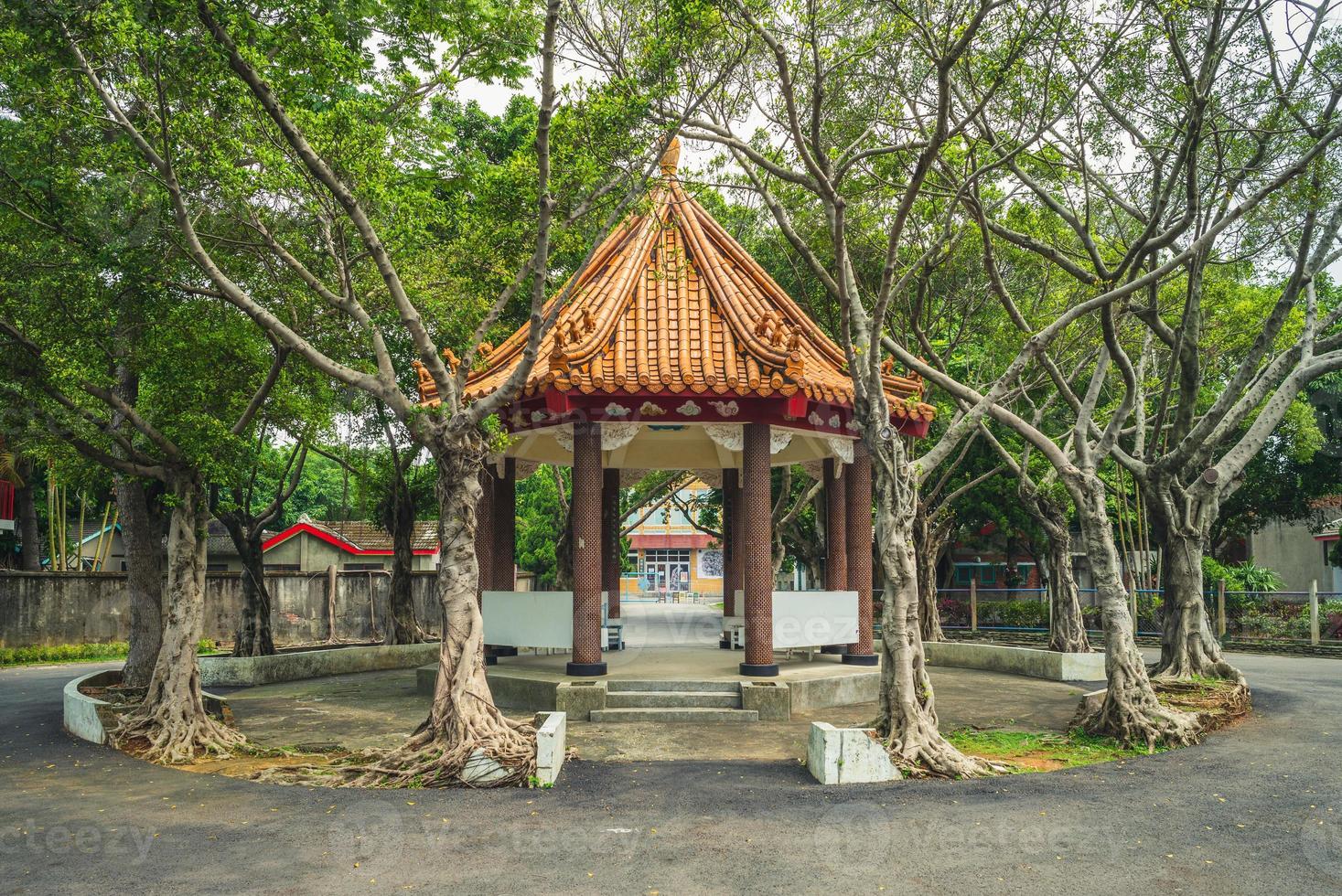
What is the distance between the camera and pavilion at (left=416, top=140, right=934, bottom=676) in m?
13.7

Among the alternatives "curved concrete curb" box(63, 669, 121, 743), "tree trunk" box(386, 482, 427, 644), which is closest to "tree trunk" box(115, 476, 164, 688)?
"curved concrete curb" box(63, 669, 121, 743)

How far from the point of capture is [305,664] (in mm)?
18375

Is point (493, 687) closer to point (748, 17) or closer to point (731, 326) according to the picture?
point (731, 326)

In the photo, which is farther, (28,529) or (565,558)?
(28,529)

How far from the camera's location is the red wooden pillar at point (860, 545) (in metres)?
15.7

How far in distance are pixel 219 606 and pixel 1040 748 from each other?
22.9 m

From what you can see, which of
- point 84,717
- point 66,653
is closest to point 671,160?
point 84,717

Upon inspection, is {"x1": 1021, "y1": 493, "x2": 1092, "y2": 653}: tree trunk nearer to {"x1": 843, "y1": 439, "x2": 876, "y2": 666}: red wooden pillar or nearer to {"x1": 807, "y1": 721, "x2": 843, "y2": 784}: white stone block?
{"x1": 843, "y1": 439, "x2": 876, "y2": 666}: red wooden pillar

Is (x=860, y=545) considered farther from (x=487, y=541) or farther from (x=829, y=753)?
(x=829, y=753)

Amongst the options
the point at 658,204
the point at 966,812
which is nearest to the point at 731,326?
the point at 658,204

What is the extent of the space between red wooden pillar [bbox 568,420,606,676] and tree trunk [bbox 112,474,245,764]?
15.6 feet

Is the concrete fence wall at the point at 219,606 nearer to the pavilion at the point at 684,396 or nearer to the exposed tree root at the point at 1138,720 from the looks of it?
the pavilion at the point at 684,396

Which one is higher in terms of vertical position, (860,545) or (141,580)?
(860,545)

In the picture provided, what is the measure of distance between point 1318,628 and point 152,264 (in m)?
26.1
